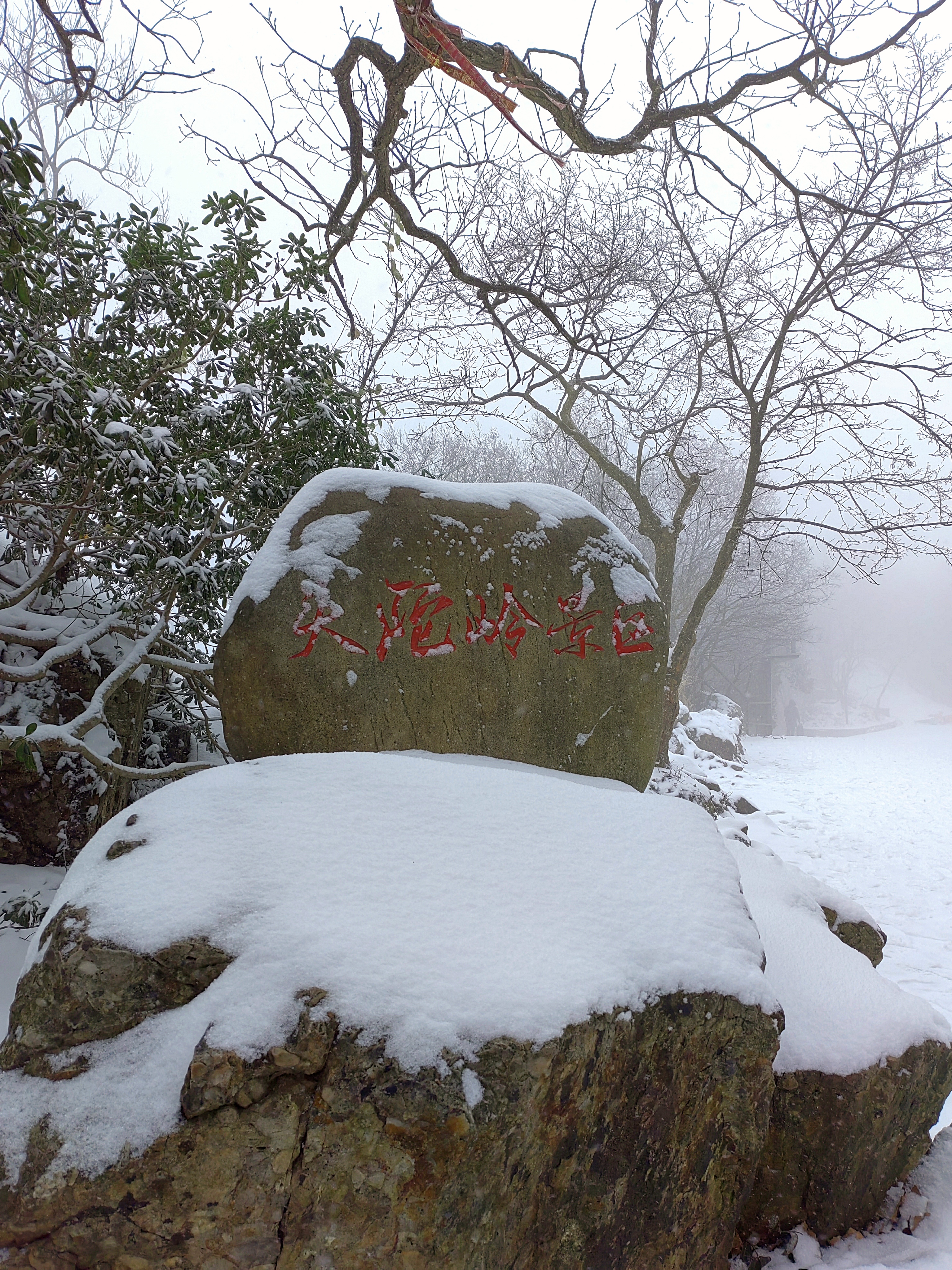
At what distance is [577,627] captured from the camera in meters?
3.47

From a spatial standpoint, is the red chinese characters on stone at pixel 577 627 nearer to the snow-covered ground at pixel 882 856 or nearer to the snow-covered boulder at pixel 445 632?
the snow-covered boulder at pixel 445 632

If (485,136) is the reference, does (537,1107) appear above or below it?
below

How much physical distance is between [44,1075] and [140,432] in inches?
95.6

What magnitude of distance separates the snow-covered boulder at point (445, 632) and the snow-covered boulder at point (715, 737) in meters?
10.4

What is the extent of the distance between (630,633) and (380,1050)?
2491 millimetres

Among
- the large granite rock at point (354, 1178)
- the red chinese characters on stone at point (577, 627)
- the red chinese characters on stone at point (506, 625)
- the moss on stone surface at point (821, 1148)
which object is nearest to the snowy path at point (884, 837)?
the moss on stone surface at point (821, 1148)

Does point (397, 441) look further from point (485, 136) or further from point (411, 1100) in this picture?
point (411, 1100)

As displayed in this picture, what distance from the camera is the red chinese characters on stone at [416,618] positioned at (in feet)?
10.2

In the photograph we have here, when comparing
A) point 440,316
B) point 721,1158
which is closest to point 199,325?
point 721,1158

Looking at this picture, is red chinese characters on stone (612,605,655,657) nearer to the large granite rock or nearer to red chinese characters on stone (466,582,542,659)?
red chinese characters on stone (466,582,542,659)

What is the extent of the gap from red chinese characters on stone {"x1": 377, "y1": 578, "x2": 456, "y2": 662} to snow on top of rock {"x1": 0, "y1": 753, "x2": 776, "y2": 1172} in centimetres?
88

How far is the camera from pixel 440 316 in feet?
30.1

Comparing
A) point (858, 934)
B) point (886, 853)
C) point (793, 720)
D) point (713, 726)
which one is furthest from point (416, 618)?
point (793, 720)

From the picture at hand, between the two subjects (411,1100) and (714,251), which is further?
(714,251)
